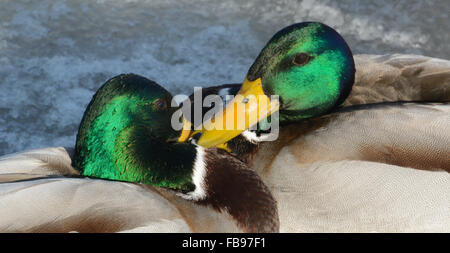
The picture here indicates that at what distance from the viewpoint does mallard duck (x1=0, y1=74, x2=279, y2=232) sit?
2.33 meters

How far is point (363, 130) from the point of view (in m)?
2.72

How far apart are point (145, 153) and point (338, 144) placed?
2.78 ft

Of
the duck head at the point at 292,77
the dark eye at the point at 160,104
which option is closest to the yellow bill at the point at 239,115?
the duck head at the point at 292,77

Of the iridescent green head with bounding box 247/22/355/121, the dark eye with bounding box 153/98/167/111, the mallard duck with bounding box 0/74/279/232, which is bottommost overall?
the mallard duck with bounding box 0/74/279/232

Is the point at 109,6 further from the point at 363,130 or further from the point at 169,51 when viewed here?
the point at 363,130

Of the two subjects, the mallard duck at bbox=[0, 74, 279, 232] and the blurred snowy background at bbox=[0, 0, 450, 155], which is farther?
the blurred snowy background at bbox=[0, 0, 450, 155]

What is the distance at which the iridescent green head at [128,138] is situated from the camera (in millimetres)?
2512

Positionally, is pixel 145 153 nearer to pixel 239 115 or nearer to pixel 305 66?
pixel 239 115

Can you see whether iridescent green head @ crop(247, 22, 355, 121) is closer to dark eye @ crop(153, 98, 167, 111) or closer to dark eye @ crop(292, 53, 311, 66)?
dark eye @ crop(292, 53, 311, 66)

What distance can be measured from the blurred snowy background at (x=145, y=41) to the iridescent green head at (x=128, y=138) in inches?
55.3

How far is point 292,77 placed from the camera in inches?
111

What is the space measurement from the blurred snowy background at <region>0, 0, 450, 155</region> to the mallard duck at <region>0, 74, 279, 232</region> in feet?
4.53

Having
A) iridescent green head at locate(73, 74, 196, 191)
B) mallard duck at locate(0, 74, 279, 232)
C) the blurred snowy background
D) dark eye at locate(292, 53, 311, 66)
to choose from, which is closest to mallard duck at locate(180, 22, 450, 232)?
dark eye at locate(292, 53, 311, 66)

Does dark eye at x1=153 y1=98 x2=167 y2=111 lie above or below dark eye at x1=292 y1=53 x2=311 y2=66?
below
